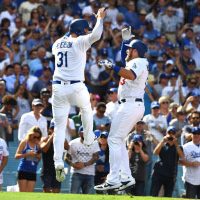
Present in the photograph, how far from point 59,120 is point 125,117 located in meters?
1.12

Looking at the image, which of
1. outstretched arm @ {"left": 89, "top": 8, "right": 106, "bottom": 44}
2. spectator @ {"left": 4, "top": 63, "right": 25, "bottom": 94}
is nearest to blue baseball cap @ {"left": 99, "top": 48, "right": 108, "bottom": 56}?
spectator @ {"left": 4, "top": 63, "right": 25, "bottom": 94}

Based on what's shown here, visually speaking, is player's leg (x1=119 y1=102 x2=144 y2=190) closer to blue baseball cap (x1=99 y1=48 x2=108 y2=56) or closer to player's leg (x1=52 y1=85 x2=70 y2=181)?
player's leg (x1=52 y1=85 x2=70 y2=181)

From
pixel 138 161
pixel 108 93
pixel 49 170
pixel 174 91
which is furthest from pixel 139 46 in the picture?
pixel 174 91

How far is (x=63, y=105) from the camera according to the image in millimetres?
15680

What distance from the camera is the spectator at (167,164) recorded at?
63.8ft

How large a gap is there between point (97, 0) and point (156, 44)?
2987 millimetres

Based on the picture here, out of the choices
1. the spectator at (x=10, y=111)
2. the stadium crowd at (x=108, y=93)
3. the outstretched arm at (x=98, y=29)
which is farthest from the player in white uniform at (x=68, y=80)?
the spectator at (x=10, y=111)

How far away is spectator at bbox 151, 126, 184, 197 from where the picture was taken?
63.8ft

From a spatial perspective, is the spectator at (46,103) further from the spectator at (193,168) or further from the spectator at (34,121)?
the spectator at (193,168)

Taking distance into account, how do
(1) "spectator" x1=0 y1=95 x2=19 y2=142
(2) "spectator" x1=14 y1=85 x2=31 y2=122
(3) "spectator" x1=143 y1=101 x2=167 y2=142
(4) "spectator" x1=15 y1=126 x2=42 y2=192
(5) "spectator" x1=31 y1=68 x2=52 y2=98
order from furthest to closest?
(5) "spectator" x1=31 y1=68 x2=52 y2=98
(2) "spectator" x1=14 y1=85 x2=31 y2=122
(3) "spectator" x1=143 y1=101 x2=167 y2=142
(1) "spectator" x1=0 y1=95 x2=19 y2=142
(4) "spectator" x1=15 y1=126 x2=42 y2=192

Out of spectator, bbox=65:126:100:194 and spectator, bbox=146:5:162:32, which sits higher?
spectator, bbox=146:5:162:32

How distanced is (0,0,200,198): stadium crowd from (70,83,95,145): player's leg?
1.64 meters

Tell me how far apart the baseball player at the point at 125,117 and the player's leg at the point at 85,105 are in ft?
1.50

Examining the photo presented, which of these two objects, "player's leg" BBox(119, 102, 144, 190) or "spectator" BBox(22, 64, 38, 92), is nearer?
"player's leg" BBox(119, 102, 144, 190)
